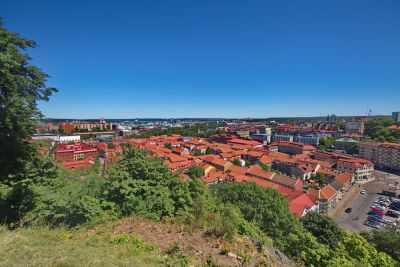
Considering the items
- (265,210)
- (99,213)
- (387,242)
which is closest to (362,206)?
(387,242)

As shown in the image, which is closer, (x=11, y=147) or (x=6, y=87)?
(x=6, y=87)

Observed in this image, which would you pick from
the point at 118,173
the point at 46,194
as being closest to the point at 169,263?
the point at 118,173

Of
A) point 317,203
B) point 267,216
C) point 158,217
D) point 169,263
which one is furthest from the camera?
point 317,203

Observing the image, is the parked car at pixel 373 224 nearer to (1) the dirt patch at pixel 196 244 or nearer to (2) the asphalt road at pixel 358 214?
(2) the asphalt road at pixel 358 214

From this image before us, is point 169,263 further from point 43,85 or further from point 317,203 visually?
point 317,203

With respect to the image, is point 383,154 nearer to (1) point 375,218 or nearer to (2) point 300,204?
(1) point 375,218

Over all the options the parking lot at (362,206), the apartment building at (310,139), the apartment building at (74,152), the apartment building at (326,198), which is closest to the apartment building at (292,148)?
the apartment building at (310,139)
